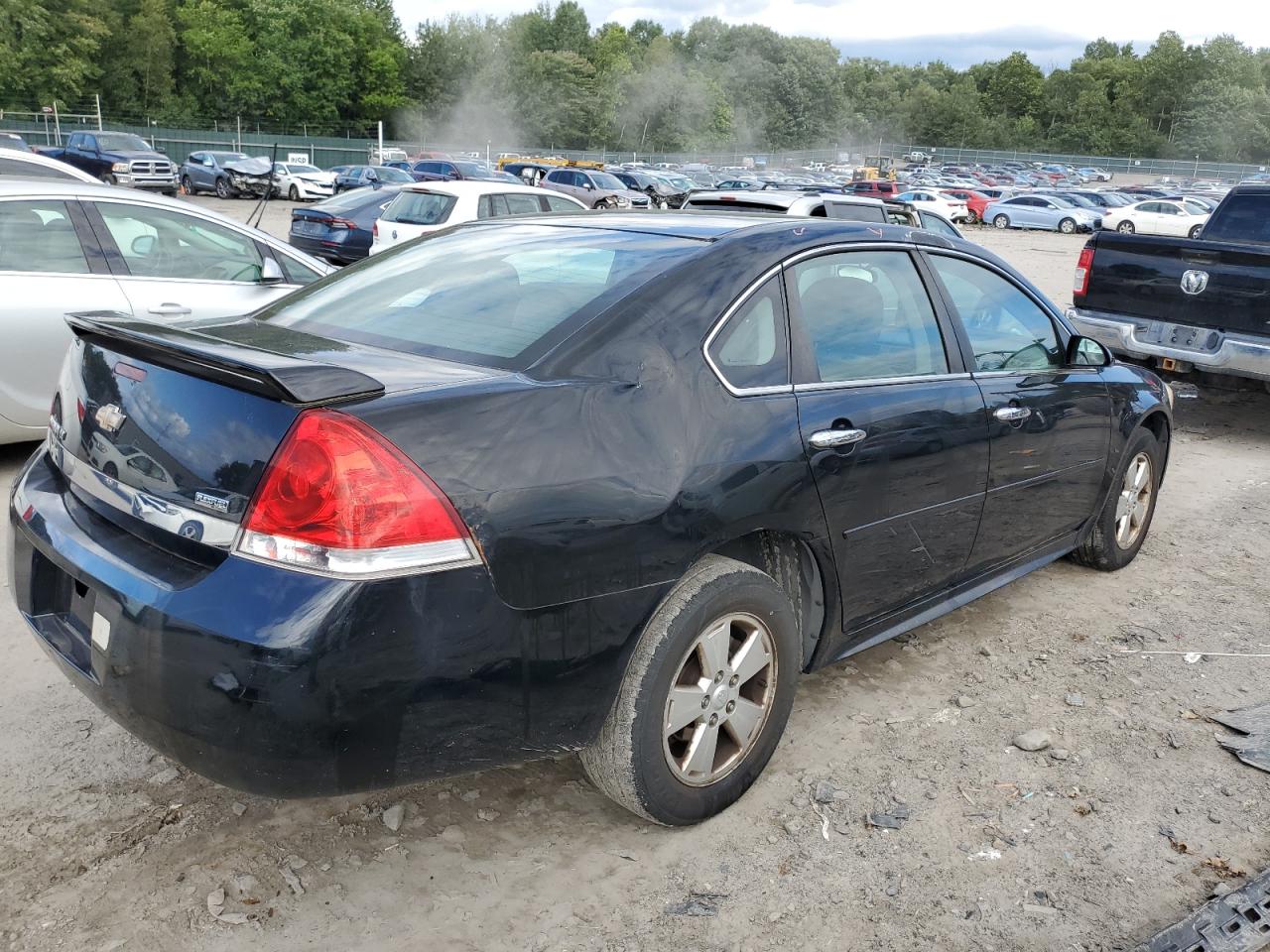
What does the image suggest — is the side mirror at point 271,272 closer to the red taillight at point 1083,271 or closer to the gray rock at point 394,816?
the gray rock at point 394,816

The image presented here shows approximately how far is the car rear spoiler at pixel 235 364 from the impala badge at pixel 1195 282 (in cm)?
728

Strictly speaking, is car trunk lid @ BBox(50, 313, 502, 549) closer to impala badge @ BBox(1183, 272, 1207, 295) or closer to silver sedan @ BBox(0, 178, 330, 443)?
silver sedan @ BBox(0, 178, 330, 443)

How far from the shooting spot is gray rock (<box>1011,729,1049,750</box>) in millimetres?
3613

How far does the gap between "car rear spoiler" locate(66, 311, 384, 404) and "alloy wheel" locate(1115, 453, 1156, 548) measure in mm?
3896

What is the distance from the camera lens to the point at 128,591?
243 cm

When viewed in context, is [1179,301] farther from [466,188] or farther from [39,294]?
[466,188]

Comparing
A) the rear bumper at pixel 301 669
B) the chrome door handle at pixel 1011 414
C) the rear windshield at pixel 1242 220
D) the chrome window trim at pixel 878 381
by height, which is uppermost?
the rear windshield at pixel 1242 220

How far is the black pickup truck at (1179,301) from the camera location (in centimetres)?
770

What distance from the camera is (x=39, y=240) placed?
5.81 meters

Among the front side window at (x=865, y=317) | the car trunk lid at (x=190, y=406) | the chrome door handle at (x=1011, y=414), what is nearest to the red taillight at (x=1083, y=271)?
the chrome door handle at (x=1011, y=414)

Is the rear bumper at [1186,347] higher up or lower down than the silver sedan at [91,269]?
lower down

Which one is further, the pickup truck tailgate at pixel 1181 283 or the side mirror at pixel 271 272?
the pickup truck tailgate at pixel 1181 283

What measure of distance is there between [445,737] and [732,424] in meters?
1.09

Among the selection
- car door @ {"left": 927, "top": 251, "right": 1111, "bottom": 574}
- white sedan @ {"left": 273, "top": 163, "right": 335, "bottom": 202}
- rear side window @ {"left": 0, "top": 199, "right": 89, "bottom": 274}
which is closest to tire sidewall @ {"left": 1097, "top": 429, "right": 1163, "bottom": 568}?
car door @ {"left": 927, "top": 251, "right": 1111, "bottom": 574}
